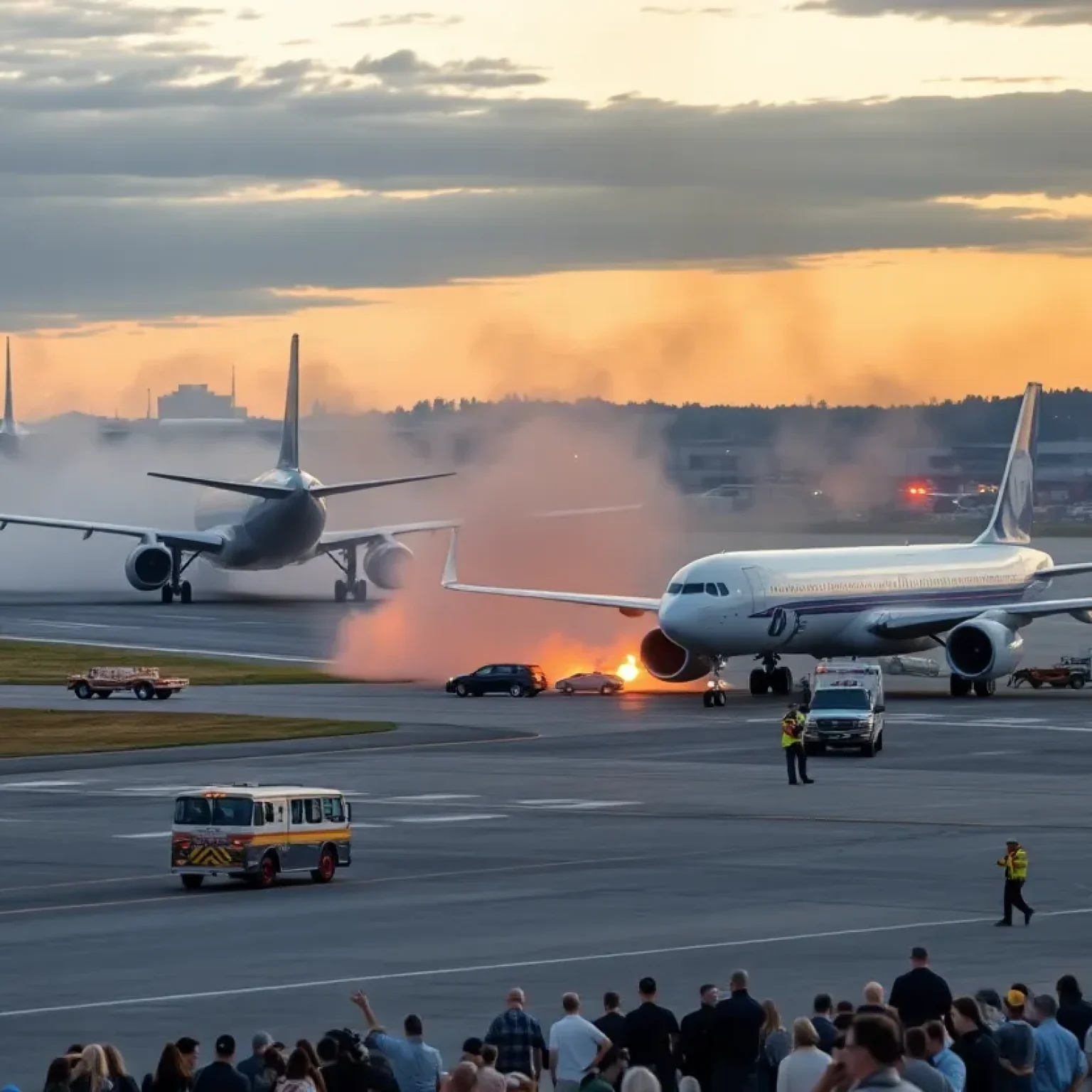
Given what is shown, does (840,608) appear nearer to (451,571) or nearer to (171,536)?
(451,571)

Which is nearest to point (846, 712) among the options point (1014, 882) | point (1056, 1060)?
point (1014, 882)

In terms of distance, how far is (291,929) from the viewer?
3650 cm

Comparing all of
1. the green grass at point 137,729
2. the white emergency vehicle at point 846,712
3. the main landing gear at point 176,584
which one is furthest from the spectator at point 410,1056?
the main landing gear at point 176,584

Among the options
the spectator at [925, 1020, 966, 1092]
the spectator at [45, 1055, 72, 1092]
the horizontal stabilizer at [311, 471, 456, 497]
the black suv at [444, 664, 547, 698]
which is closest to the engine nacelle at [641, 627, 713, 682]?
the black suv at [444, 664, 547, 698]

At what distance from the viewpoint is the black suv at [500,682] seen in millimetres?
90625

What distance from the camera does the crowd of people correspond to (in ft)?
62.4

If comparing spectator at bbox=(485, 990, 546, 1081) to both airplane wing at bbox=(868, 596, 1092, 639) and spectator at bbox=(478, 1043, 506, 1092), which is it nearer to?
spectator at bbox=(478, 1043, 506, 1092)

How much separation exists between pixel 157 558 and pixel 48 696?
5277 centimetres

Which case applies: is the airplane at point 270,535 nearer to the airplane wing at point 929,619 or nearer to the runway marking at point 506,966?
the airplane wing at point 929,619

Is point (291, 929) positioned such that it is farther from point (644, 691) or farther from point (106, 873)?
point (644, 691)

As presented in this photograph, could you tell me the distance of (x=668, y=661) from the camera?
88.9 m

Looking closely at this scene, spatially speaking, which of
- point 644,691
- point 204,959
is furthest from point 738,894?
point 644,691

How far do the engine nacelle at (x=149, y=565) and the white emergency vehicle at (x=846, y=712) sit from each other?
3048 inches

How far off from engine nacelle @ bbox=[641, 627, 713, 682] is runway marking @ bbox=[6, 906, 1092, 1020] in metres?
50.6
